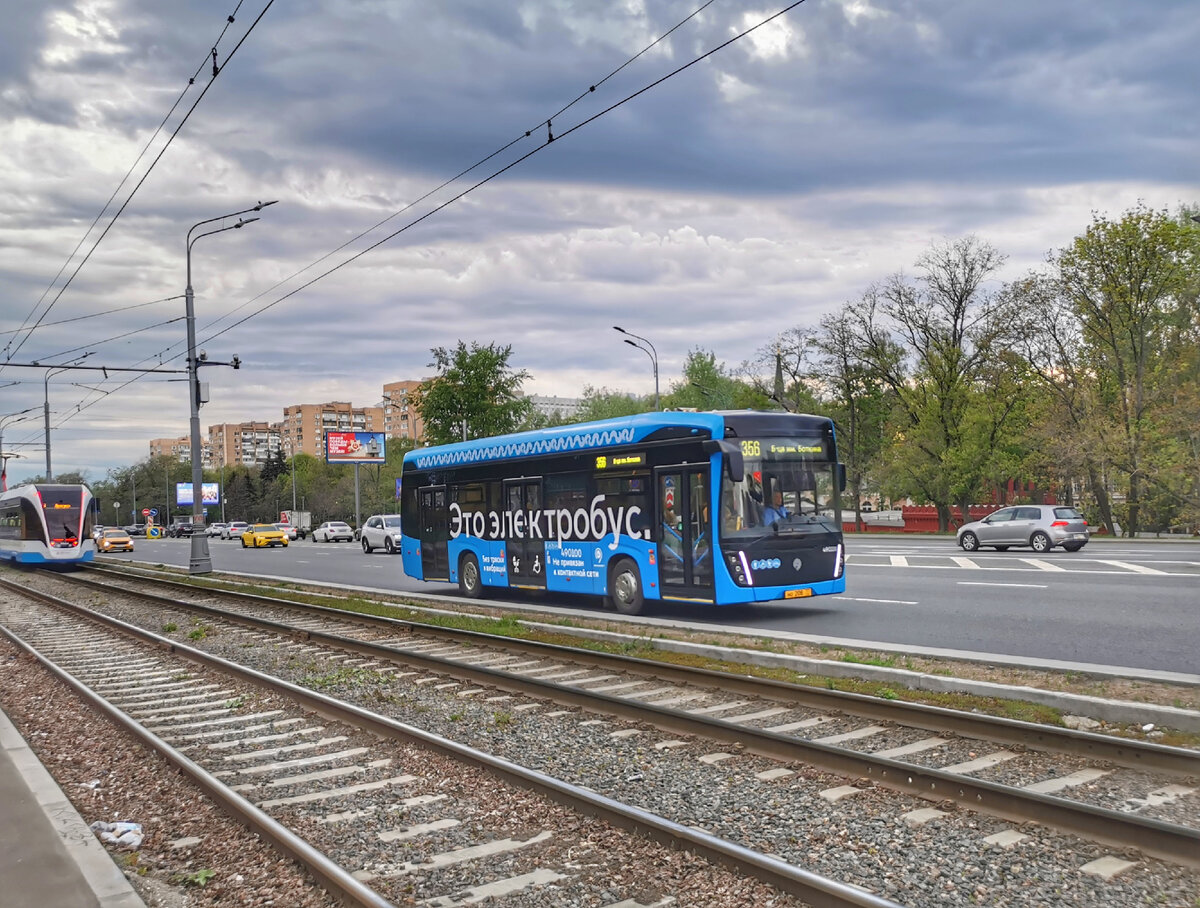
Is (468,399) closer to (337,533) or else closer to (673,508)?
(337,533)

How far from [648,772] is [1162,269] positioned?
42254mm

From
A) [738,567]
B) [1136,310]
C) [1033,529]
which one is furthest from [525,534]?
[1136,310]

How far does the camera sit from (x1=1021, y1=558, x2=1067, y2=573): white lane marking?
21.8 m

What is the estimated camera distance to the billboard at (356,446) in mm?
82812

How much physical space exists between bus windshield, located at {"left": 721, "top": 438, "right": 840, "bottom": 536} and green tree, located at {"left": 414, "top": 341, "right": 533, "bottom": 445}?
41.4 metres

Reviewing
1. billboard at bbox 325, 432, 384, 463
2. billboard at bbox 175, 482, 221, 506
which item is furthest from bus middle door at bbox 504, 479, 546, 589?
billboard at bbox 175, 482, 221, 506

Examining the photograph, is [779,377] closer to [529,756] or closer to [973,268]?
[973,268]

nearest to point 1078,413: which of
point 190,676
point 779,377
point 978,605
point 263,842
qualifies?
point 779,377

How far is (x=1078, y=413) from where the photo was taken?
150 ft

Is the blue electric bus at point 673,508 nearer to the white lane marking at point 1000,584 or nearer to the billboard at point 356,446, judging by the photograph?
the white lane marking at point 1000,584

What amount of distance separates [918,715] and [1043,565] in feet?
55.4

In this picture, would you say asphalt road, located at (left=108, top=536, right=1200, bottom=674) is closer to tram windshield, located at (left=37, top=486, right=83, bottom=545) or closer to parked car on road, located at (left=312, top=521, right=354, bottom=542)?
tram windshield, located at (left=37, top=486, right=83, bottom=545)

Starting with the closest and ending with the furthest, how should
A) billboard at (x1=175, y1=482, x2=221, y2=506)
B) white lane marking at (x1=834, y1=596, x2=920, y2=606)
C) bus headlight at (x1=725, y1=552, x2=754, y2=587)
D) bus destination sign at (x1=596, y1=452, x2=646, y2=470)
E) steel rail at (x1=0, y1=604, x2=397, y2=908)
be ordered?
steel rail at (x1=0, y1=604, x2=397, y2=908) → bus headlight at (x1=725, y1=552, x2=754, y2=587) → bus destination sign at (x1=596, y1=452, x2=646, y2=470) → white lane marking at (x1=834, y1=596, x2=920, y2=606) → billboard at (x1=175, y1=482, x2=221, y2=506)

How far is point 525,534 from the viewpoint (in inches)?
728
